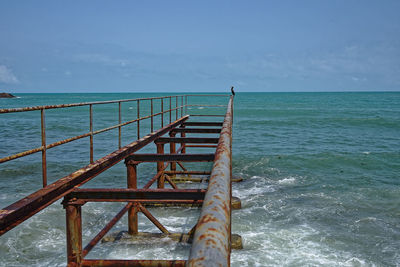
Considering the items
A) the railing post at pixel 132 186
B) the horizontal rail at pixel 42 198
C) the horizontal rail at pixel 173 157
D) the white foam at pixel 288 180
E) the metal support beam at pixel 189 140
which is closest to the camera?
the horizontal rail at pixel 42 198

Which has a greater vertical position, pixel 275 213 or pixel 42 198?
pixel 42 198

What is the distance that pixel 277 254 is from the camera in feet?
26.0

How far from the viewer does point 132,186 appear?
7535 millimetres

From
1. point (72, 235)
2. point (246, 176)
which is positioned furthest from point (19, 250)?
point (246, 176)

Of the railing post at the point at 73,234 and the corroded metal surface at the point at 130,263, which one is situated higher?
the railing post at the point at 73,234

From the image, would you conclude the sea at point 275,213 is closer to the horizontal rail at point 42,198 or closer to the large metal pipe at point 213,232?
the horizontal rail at point 42,198

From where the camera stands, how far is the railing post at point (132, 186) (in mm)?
7508

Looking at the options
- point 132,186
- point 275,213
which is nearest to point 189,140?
point 132,186

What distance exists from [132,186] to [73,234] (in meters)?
2.67

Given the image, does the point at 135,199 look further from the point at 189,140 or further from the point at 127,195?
the point at 189,140

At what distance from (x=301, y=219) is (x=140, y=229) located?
4525 millimetres

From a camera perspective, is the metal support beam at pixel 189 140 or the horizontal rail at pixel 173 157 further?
the metal support beam at pixel 189 140

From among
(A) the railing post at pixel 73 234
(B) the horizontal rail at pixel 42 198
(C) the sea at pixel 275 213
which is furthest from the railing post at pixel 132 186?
(A) the railing post at pixel 73 234

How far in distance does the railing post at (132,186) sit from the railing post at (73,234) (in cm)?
246
